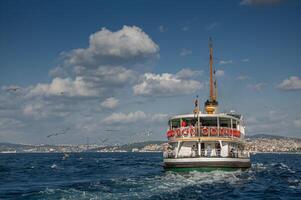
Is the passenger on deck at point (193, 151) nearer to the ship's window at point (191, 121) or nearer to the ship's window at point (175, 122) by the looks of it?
the ship's window at point (191, 121)

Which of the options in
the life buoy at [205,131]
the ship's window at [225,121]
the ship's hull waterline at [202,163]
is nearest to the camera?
the ship's hull waterline at [202,163]

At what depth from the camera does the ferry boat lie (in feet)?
122

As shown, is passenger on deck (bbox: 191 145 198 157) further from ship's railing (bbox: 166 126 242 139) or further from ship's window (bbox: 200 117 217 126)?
ship's window (bbox: 200 117 217 126)

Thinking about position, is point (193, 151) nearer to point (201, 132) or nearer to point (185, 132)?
point (185, 132)

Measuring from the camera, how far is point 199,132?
37938 mm

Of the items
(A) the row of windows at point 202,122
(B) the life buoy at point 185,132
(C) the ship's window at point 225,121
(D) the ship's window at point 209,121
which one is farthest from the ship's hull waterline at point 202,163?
(C) the ship's window at point 225,121

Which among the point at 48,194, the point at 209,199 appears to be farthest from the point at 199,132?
the point at 48,194

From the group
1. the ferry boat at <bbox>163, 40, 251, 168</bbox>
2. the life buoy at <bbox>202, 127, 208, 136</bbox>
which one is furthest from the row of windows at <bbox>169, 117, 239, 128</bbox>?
the life buoy at <bbox>202, 127, 208, 136</bbox>

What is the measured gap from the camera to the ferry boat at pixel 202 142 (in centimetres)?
3706

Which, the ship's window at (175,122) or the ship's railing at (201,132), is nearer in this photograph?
the ship's railing at (201,132)

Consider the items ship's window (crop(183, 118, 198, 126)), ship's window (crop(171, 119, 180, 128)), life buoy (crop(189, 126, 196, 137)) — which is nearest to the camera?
life buoy (crop(189, 126, 196, 137))

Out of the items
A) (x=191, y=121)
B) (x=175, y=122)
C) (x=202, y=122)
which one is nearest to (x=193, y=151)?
(x=191, y=121)

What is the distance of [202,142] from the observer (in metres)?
39.9

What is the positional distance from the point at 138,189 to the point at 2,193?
988cm
